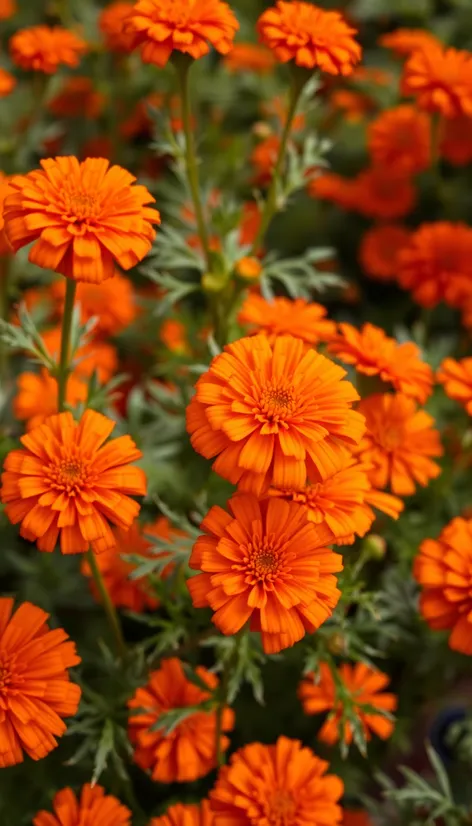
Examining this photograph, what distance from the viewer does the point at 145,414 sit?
4.37 ft

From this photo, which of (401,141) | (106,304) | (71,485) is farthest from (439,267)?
(71,485)

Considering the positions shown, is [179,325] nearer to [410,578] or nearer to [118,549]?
[118,549]

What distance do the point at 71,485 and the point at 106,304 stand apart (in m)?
0.62

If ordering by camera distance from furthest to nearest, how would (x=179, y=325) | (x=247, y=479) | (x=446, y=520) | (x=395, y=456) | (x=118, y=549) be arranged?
(x=179, y=325) → (x=446, y=520) → (x=118, y=549) → (x=395, y=456) → (x=247, y=479)

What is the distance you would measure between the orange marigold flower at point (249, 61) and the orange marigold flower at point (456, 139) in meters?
0.36

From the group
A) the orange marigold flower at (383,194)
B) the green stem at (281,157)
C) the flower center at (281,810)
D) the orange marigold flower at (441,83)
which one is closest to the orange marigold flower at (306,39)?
the green stem at (281,157)

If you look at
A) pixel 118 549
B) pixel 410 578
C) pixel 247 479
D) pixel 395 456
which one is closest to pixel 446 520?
pixel 410 578

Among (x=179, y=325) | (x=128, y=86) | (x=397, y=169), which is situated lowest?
(x=179, y=325)

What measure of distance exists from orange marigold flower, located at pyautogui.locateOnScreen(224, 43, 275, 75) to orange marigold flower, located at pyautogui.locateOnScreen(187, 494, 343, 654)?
42.4 inches

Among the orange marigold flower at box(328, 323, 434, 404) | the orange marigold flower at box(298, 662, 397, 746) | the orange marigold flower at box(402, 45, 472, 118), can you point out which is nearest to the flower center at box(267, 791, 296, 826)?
the orange marigold flower at box(298, 662, 397, 746)

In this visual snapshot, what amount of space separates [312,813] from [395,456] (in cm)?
33

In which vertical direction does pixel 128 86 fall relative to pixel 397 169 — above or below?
above

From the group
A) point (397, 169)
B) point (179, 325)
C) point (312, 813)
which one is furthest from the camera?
point (397, 169)

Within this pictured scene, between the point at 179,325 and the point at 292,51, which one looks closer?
the point at 292,51
